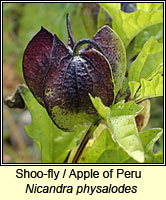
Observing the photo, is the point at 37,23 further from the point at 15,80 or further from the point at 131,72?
the point at 131,72

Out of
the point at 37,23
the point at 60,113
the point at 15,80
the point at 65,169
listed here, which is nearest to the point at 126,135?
the point at 60,113

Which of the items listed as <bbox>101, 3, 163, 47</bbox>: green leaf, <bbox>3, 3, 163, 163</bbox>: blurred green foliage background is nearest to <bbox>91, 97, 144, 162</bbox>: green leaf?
<bbox>101, 3, 163, 47</bbox>: green leaf

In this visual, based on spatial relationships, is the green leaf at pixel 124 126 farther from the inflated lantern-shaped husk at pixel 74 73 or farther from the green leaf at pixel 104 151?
the green leaf at pixel 104 151

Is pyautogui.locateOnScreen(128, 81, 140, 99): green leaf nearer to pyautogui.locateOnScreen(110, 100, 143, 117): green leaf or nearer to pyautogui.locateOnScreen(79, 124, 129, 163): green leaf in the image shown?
pyautogui.locateOnScreen(110, 100, 143, 117): green leaf

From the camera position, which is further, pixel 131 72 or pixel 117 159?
pixel 117 159

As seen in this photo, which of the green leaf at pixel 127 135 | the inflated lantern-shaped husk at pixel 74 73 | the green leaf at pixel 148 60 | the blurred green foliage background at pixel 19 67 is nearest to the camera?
the green leaf at pixel 127 135

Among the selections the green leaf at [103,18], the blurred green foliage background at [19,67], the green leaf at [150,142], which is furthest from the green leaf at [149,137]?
the blurred green foliage background at [19,67]
